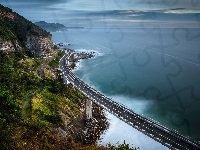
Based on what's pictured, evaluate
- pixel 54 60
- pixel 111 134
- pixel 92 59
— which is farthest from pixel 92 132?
pixel 92 59

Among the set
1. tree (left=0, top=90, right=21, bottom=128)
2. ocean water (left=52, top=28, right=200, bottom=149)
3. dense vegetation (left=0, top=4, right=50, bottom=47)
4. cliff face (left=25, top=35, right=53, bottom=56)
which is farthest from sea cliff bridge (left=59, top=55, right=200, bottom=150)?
dense vegetation (left=0, top=4, right=50, bottom=47)

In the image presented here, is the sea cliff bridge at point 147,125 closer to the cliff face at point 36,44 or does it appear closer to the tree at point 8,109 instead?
the tree at point 8,109

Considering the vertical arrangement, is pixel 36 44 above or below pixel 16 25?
below

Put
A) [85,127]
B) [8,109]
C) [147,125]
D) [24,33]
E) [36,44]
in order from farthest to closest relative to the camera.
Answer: [36,44] → [24,33] → [85,127] → [147,125] → [8,109]

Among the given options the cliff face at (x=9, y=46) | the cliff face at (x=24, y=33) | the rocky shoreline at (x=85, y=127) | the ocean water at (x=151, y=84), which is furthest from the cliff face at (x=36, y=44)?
the rocky shoreline at (x=85, y=127)

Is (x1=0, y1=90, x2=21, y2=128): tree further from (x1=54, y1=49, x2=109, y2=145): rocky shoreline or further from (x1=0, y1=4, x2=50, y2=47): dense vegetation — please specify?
(x1=0, y1=4, x2=50, y2=47): dense vegetation

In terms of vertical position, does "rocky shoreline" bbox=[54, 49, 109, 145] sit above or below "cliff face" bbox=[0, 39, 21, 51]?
below

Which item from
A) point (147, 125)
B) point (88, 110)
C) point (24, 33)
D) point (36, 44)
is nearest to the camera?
point (147, 125)

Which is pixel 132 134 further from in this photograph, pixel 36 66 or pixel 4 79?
pixel 36 66

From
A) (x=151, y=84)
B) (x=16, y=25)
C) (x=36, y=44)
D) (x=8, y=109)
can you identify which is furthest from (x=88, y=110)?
(x=16, y=25)

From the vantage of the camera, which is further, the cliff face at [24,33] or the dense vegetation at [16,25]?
the cliff face at [24,33]

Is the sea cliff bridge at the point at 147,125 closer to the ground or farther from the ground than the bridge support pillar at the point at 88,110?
closer to the ground

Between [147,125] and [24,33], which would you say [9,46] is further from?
[147,125]

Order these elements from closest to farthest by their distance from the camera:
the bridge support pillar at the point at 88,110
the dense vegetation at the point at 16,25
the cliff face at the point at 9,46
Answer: the bridge support pillar at the point at 88,110 < the cliff face at the point at 9,46 < the dense vegetation at the point at 16,25
